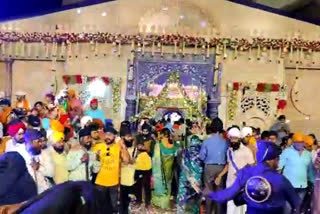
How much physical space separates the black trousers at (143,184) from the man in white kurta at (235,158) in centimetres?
154

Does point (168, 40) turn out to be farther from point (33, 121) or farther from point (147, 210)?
point (33, 121)

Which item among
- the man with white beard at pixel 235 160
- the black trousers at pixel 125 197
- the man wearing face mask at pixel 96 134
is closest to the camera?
the man wearing face mask at pixel 96 134

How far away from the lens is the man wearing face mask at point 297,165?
9.26 metres

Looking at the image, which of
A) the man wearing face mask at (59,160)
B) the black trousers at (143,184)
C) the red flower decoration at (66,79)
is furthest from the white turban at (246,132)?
the red flower decoration at (66,79)

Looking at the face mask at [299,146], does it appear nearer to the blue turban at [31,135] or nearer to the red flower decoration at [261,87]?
the blue turban at [31,135]

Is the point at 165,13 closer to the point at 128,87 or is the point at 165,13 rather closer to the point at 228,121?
the point at 128,87

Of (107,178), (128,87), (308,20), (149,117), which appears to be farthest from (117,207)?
(308,20)

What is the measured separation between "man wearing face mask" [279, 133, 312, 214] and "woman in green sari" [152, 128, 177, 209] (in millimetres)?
1786

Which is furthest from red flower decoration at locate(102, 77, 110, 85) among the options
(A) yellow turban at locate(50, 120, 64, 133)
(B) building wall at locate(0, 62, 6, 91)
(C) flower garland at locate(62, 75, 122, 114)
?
(A) yellow turban at locate(50, 120, 64, 133)

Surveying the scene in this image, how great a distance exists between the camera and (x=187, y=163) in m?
9.27

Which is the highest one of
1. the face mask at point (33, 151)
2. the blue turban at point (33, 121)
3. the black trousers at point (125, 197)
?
the blue turban at point (33, 121)

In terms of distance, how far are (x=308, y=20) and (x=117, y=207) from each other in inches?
319

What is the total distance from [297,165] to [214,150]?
1250 mm

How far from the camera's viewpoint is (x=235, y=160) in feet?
28.6
